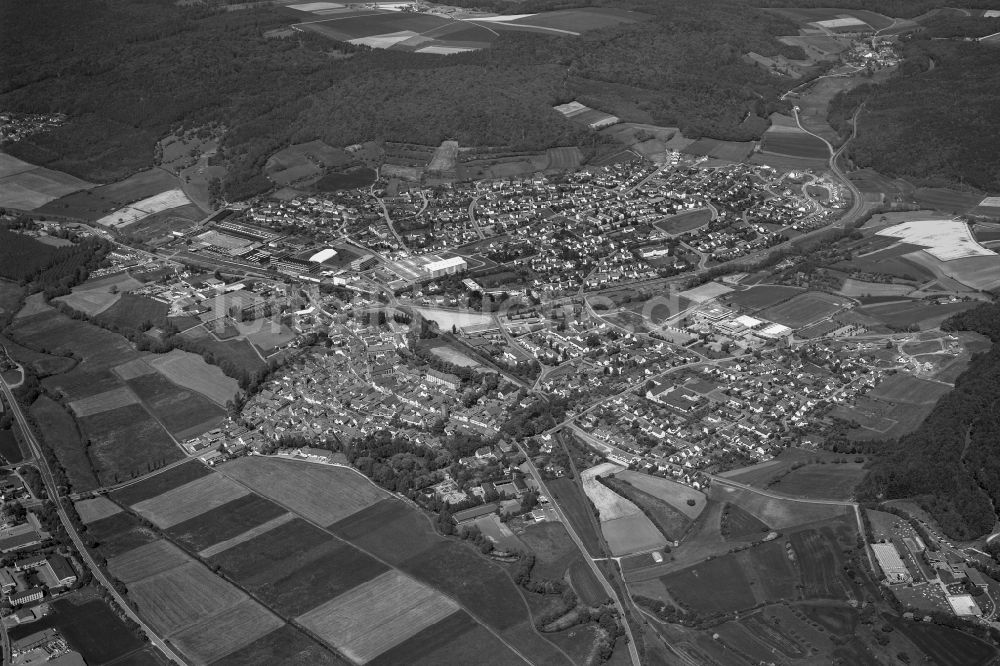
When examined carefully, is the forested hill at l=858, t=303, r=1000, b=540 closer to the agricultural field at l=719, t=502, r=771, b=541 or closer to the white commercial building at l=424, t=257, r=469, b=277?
the agricultural field at l=719, t=502, r=771, b=541

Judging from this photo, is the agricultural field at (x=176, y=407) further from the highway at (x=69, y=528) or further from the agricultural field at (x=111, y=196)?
the agricultural field at (x=111, y=196)

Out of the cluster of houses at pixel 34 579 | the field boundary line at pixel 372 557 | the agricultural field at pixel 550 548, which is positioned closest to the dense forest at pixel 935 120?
the agricultural field at pixel 550 548

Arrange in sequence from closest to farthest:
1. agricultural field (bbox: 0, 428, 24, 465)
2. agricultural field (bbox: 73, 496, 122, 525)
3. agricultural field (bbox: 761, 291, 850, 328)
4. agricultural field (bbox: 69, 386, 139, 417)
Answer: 1. agricultural field (bbox: 73, 496, 122, 525)
2. agricultural field (bbox: 0, 428, 24, 465)
3. agricultural field (bbox: 69, 386, 139, 417)
4. agricultural field (bbox: 761, 291, 850, 328)

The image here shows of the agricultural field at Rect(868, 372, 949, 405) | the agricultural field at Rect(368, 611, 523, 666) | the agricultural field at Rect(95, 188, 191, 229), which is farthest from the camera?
the agricultural field at Rect(95, 188, 191, 229)

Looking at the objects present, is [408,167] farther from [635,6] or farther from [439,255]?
[635,6]

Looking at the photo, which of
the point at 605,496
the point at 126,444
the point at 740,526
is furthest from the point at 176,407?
the point at 740,526

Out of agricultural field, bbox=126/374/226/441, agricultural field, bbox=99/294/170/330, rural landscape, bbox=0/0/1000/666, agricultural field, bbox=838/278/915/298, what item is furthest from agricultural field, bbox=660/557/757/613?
agricultural field, bbox=99/294/170/330
